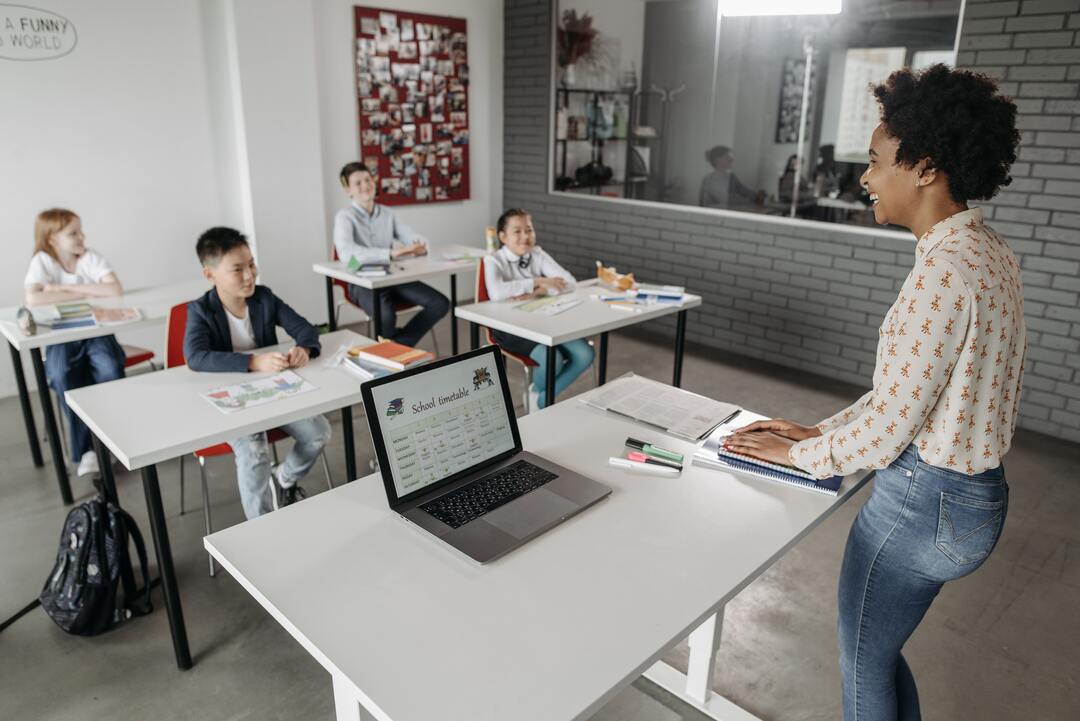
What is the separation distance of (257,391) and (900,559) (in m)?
1.85

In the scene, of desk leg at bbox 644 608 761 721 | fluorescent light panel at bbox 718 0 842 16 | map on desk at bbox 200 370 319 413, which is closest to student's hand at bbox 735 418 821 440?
desk leg at bbox 644 608 761 721

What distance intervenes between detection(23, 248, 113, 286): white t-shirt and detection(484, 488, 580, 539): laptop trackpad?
9.26 ft

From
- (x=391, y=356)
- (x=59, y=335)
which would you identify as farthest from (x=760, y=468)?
(x=59, y=335)

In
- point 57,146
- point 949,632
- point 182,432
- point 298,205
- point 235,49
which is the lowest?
point 949,632

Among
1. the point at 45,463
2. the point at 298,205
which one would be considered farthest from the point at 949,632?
the point at 298,205

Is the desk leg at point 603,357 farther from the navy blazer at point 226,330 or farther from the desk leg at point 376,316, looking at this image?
the navy blazer at point 226,330

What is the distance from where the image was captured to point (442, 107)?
5.92 meters

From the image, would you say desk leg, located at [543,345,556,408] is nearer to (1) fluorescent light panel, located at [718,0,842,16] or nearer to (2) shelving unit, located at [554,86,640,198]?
(1) fluorescent light panel, located at [718,0,842,16]

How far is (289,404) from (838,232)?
3.56 m

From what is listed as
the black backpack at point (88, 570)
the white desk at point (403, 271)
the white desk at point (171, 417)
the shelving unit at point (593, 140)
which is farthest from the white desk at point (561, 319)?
the shelving unit at point (593, 140)

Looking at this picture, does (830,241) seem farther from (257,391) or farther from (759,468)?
(257,391)

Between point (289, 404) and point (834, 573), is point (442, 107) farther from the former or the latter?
point (834, 573)

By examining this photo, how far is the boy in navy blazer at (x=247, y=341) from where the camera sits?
8.20ft

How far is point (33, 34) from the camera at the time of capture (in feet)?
13.2
